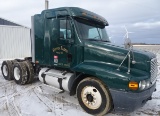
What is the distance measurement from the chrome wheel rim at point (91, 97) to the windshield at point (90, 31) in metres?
1.55

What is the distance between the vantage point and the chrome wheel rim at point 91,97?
491 cm

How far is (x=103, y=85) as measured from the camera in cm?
483

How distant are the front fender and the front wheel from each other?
20cm

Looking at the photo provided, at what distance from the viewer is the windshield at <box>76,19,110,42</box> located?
5.66m

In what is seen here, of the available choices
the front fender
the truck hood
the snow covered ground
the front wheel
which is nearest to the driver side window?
the truck hood

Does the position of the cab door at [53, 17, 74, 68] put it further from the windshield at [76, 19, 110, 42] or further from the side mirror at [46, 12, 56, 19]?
the side mirror at [46, 12, 56, 19]

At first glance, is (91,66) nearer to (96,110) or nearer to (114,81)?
(114,81)

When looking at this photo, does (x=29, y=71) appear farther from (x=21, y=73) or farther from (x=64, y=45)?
(x=64, y=45)

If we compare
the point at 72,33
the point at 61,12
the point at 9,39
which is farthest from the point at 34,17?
the point at 9,39

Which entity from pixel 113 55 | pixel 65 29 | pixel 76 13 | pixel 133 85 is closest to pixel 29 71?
pixel 65 29

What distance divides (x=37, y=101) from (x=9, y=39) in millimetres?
15735

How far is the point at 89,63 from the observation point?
5.30 metres

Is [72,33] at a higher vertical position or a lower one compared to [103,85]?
higher

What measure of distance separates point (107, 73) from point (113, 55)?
58cm
